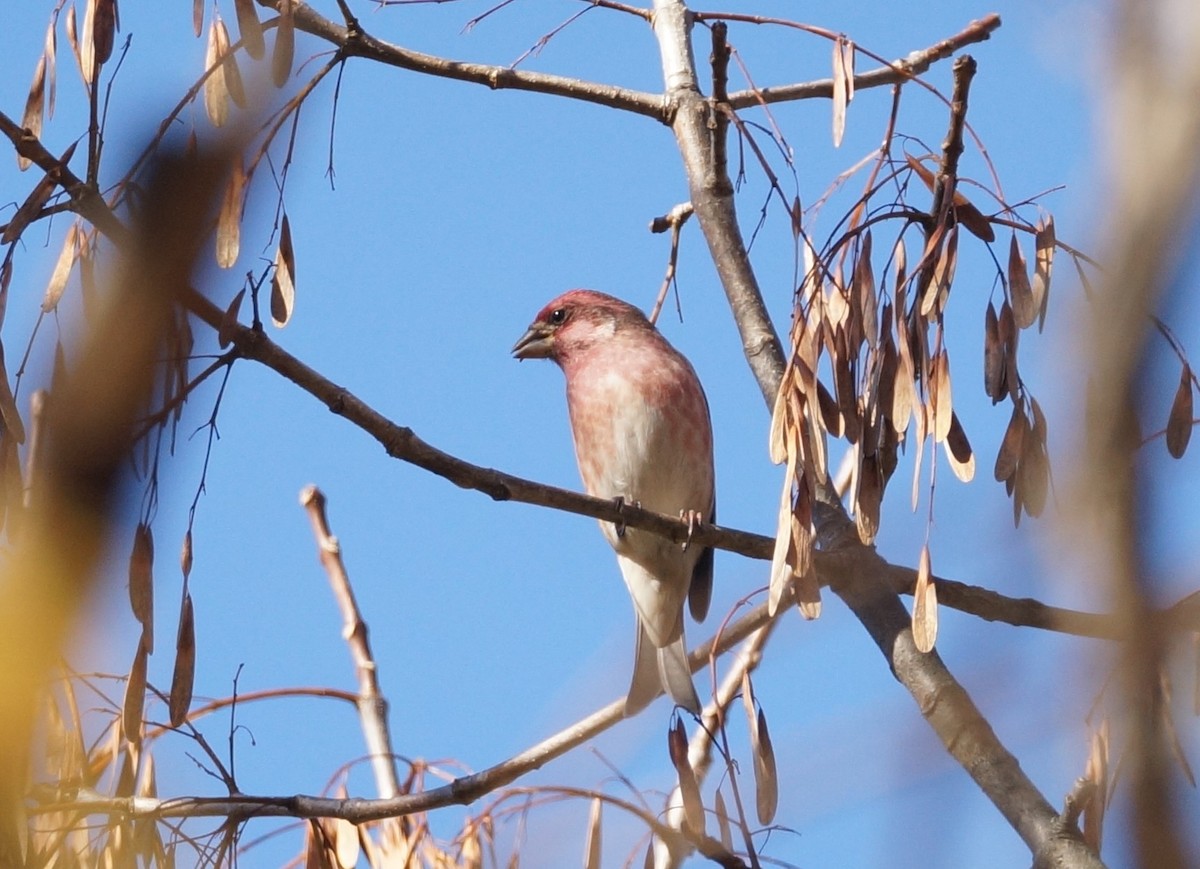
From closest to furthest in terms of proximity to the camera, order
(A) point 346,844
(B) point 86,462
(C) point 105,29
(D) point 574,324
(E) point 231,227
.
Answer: (B) point 86,462 < (E) point 231,227 < (C) point 105,29 < (A) point 346,844 < (D) point 574,324

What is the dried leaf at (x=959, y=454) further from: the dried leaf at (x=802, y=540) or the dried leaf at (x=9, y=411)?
the dried leaf at (x=9, y=411)

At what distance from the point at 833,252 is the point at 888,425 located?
18.4 inches

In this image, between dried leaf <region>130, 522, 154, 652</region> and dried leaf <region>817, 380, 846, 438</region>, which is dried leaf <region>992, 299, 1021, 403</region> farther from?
dried leaf <region>130, 522, 154, 652</region>

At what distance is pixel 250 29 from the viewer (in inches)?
129

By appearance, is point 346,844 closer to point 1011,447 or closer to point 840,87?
point 1011,447

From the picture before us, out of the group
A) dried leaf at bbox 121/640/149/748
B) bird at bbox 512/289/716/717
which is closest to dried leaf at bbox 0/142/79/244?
dried leaf at bbox 121/640/149/748

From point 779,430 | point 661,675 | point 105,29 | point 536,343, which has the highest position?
point 536,343

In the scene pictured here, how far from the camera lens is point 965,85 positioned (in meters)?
3.43

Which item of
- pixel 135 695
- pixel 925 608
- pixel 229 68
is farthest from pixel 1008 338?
pixel 135 695

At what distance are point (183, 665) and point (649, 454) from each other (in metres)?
3.81

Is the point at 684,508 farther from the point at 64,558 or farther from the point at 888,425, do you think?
the point at 64,558

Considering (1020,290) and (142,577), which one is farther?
(1020,290)

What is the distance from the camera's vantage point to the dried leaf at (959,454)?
10.7ft

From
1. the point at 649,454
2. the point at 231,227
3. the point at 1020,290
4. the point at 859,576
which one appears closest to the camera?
the point at 231,227
